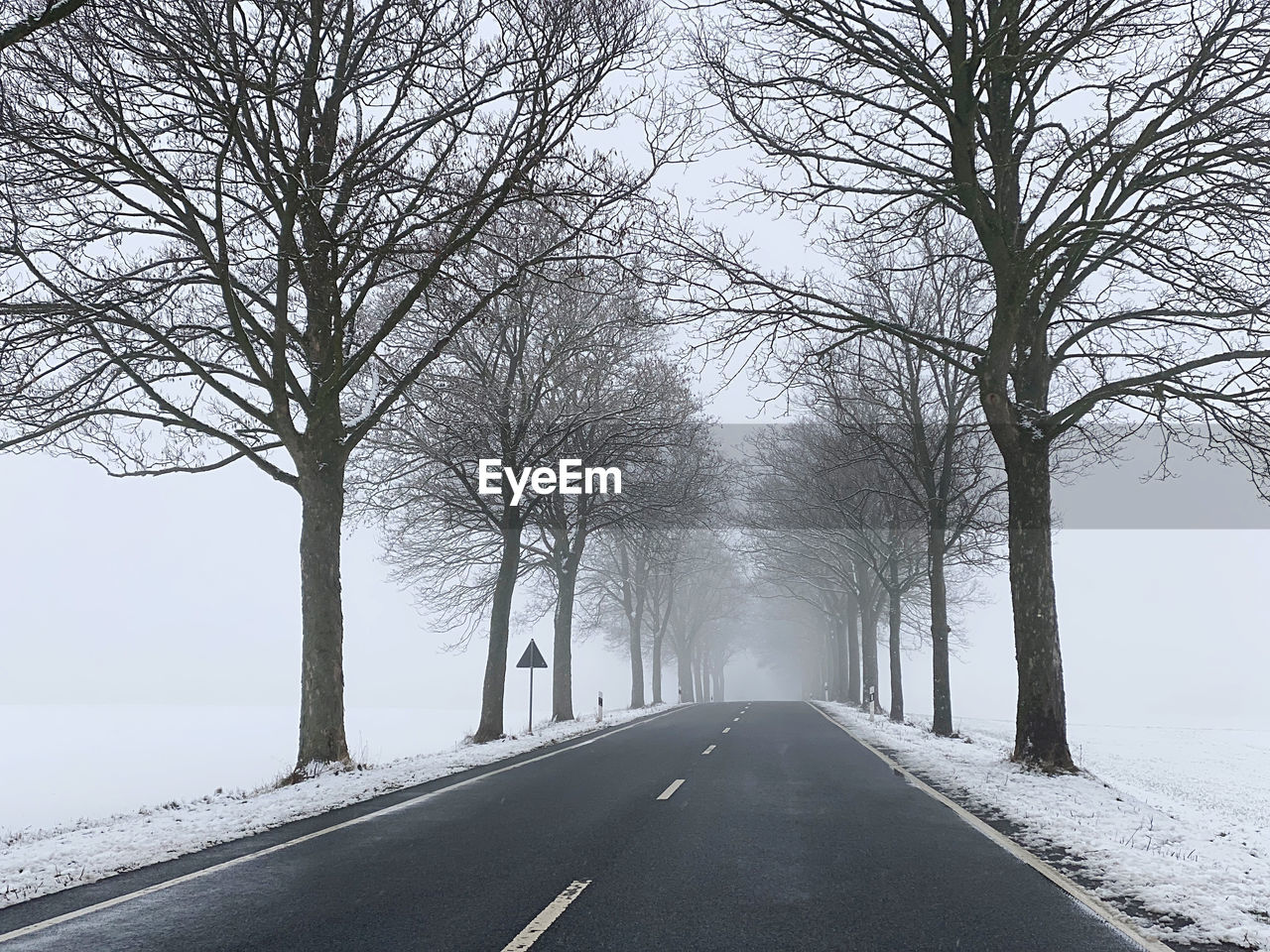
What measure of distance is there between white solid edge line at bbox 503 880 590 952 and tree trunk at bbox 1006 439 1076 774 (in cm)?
885

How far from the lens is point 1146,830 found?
8.33 metres

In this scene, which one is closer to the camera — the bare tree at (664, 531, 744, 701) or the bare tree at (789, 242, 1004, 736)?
the bare tree at (789, 242, 1004, 736)

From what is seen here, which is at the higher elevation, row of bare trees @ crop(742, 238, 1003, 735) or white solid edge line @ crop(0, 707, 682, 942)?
row of bare trees @ crop(742, 238, 1003, 735)

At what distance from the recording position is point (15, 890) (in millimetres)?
5996

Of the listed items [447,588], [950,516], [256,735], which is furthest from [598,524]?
[256,735]

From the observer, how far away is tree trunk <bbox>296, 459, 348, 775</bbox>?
1319 centimetres

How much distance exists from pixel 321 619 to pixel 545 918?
9.29 meters

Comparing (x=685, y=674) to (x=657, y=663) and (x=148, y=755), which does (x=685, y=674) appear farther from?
(x=148, y=755)

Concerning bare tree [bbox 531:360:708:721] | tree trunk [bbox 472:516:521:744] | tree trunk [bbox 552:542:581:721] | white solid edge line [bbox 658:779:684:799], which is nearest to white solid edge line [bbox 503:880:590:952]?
white solid edge line [bbox 658:779:684:799]

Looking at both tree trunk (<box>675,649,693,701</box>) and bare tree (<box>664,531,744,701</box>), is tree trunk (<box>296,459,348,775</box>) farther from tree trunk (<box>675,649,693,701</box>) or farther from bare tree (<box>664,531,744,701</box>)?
tree trunk (<box>675,649,693,701</box>)

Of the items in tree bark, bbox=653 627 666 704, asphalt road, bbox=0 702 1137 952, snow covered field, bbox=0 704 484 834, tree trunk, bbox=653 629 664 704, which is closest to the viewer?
asphalt road, bbox=0 702 1137 952

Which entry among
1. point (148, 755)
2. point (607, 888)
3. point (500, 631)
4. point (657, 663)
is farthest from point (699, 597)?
A: point (607, 888)

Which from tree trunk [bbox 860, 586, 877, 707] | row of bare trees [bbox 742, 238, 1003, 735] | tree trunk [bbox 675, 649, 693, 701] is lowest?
tree trunk [bbox 675, 649, 693, 701]

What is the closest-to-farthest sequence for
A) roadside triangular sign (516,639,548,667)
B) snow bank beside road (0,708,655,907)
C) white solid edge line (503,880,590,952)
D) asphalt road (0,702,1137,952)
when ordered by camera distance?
white solid edge line (503,880,590,952), asphalt road (0,702,1137,952), snow bank beside road (0,708,655,907), roadside triangular sign (516,639,548,667)
